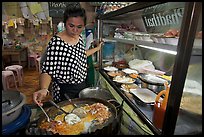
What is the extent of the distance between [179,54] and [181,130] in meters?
0.53

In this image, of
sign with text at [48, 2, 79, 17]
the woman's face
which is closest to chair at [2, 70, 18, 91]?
sign with text at [48, 2, 79, 17]

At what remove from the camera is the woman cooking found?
1.67m

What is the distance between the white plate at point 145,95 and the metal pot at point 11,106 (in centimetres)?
110

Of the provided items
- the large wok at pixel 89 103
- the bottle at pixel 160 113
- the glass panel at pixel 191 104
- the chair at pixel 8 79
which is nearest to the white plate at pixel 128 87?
the large wok at pixel 89 103

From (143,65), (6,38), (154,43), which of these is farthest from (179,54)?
(6,38)

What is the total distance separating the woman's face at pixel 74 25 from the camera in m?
1.66

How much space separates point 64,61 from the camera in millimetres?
1728

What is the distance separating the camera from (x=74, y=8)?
5.52 ft

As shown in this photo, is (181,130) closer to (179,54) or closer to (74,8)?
(179,54)

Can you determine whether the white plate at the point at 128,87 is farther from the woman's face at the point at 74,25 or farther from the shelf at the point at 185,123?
the woman's face at the point at 74,25

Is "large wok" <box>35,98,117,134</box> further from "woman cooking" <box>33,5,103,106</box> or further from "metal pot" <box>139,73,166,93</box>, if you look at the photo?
"metal pot" <box>139,73,166,93</box>

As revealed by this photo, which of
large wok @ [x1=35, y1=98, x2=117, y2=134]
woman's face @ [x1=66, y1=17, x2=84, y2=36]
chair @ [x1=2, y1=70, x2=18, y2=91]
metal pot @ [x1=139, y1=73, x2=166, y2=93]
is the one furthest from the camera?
chair @ [x1=2, y1=70, x2=18, y2=91]

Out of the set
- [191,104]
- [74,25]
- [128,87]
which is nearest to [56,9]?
[74,25]

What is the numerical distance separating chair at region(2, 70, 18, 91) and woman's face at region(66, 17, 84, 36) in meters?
3.97
